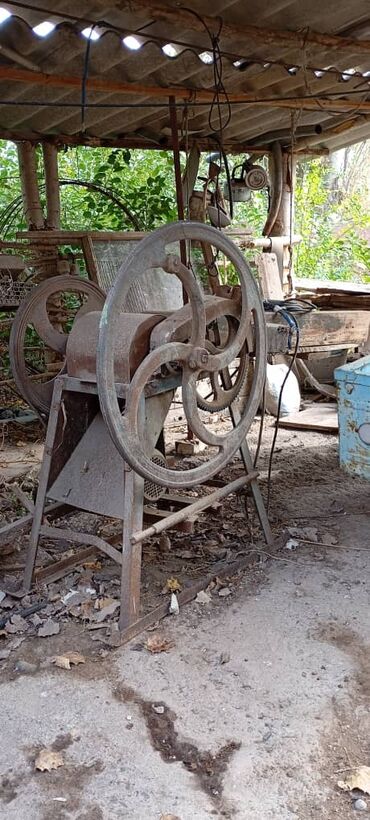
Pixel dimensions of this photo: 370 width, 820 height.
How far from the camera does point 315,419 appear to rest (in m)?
6.74

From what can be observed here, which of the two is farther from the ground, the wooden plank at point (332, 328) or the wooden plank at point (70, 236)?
the wooden plank at point (70, 236)

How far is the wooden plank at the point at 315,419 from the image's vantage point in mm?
6373

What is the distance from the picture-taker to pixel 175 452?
230 inches

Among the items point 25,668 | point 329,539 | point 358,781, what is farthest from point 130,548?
point 329,539

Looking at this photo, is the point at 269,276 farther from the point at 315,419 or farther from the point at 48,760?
the point at 48,760

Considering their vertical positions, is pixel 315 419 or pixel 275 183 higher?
pixel 275 183

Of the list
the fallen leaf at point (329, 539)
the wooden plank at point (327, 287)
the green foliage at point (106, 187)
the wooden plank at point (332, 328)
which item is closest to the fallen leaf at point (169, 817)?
the fallen leaf at point (329, 539)

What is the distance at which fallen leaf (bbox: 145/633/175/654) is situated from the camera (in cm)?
292

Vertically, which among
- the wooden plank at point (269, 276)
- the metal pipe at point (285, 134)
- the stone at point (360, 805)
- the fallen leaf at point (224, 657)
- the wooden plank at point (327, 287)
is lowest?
the stone at point (360, 805)

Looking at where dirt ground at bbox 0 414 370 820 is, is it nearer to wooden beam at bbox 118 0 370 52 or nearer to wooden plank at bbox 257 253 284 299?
wooden beam at bbox 118 0 370 52

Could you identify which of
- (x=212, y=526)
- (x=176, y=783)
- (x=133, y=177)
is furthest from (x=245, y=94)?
(x=133, y=177)

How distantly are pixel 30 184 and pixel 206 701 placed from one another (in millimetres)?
5581

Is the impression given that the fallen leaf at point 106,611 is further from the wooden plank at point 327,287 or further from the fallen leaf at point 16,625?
the wooden plank at point 327,287

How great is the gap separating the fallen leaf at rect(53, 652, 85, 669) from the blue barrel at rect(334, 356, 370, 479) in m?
1.93
